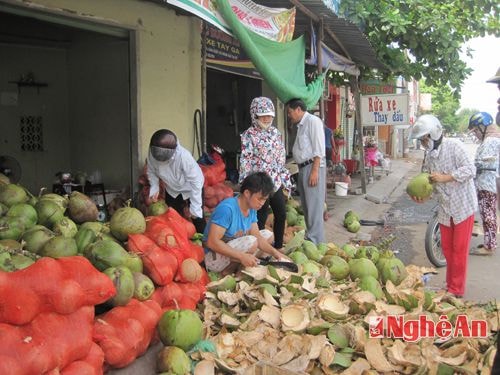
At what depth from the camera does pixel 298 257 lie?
4590mm

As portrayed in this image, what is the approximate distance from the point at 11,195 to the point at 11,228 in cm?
49

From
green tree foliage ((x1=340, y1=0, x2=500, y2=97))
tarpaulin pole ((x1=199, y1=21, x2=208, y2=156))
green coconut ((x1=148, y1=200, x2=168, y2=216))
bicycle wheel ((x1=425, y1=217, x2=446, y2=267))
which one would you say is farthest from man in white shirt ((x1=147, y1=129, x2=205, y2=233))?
green tree foliage ((x1=340, y1=0, x2=500, y2=97))

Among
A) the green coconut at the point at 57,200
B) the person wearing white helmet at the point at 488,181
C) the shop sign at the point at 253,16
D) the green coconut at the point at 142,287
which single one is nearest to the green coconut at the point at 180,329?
the green coconut at the point at 142,287

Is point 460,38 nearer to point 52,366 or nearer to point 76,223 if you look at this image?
point 76,223

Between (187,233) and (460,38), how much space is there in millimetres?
9447

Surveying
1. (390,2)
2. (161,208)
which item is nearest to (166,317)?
(161,208)

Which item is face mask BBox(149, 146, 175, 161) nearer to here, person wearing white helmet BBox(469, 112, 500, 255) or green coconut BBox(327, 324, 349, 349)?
green coconut BBox(327, 324, 349, 349)

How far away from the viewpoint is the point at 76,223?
3.95 metres

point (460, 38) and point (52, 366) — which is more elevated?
point (460, 38)

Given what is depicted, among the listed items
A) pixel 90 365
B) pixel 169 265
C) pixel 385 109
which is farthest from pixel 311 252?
pixel 385 109

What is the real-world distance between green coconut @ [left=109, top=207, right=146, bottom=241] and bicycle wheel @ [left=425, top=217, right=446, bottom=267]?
13.3 feet

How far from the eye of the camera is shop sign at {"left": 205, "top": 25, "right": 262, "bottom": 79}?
303 inches

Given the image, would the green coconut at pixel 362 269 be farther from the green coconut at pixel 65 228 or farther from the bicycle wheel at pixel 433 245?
the bicycle wheel at pixel 433 245

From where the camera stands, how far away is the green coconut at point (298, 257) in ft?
14.9
